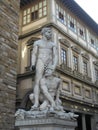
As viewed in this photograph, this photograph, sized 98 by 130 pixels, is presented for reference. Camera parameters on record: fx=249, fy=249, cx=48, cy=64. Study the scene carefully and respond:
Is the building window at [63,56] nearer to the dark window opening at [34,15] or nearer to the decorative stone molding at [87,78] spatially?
the decorative stone molding at [87,78]

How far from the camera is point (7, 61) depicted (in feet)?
38.1

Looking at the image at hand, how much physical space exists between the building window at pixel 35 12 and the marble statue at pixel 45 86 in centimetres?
1387

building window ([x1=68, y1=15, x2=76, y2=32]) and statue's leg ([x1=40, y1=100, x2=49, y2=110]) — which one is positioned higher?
building window ([x1=68, y1=15, x2=76, y2=32])

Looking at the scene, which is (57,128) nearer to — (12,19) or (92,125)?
(12,19)

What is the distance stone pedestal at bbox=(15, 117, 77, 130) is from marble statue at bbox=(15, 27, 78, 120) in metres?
0.10

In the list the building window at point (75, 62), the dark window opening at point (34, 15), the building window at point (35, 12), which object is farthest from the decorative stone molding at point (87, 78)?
the dark window opening at point (34, 15)

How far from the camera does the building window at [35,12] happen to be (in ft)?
66.6

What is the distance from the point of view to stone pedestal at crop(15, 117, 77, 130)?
5305mm

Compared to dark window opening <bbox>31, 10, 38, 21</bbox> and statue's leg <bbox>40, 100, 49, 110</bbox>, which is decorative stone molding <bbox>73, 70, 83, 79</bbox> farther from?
statue's leg <bbox>40, 100, 49, 110</bbox>

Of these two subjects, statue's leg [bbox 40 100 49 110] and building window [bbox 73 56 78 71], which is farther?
building window [bbox 73 56 78 71]

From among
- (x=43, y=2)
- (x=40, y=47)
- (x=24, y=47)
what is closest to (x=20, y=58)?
(x=24, y=47)

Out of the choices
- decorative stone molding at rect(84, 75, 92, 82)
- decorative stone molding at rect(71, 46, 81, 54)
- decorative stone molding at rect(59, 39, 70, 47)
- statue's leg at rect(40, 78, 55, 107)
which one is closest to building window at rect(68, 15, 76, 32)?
decorative stone molding at rect(71, 46, 81, 54)

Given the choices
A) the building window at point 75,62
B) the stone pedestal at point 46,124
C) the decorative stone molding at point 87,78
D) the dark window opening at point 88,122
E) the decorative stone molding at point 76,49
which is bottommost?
the dark window opening at point 88,122

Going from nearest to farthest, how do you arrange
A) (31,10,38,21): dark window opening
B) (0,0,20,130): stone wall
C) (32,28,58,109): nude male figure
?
1. (32,28,58,109): nude male figure
2. (0,0,20,130): stone wall
3. (31,10,38,21): dark window opening
